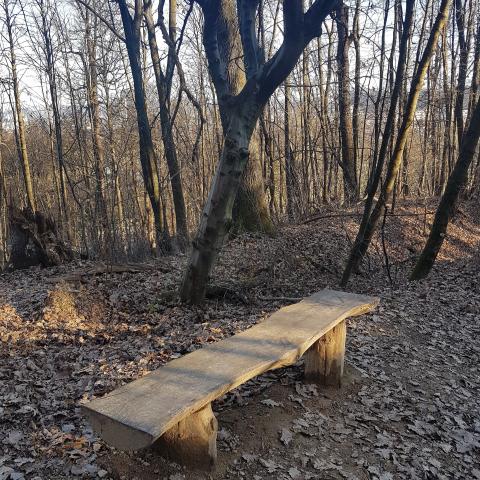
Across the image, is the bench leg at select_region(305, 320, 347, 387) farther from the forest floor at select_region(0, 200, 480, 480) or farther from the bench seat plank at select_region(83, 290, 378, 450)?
the bench seat plank at select_region(83, 290, 378, 450)

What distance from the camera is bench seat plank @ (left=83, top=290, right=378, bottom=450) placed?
84.0 inches

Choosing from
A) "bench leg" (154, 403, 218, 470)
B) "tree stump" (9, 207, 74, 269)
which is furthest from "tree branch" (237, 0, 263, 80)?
"tree stump" (9, 207, 74, 269)

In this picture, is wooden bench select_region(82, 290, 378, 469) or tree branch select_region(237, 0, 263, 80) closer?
wooden bench select_region(82, 290, 378, 469)

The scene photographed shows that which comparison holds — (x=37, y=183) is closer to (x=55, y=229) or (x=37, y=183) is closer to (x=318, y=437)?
(x=55, y=229)

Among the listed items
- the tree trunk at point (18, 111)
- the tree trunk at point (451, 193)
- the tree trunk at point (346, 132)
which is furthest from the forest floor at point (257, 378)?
the tree trunk at point (18, 111)

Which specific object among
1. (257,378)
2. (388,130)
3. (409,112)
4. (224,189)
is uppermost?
(409,112)

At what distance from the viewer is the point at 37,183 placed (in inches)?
868

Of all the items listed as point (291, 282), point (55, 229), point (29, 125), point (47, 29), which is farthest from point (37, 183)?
point (291, 282)

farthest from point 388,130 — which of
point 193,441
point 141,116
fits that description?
point 141,116

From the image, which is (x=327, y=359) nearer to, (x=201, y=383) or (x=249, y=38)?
(x=201, y=383)

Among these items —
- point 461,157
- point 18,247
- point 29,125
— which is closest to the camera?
point 461,157

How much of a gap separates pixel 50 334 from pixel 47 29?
13385 millimetres

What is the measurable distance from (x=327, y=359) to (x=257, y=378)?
2.11ft

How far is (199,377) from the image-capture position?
2615 mm
